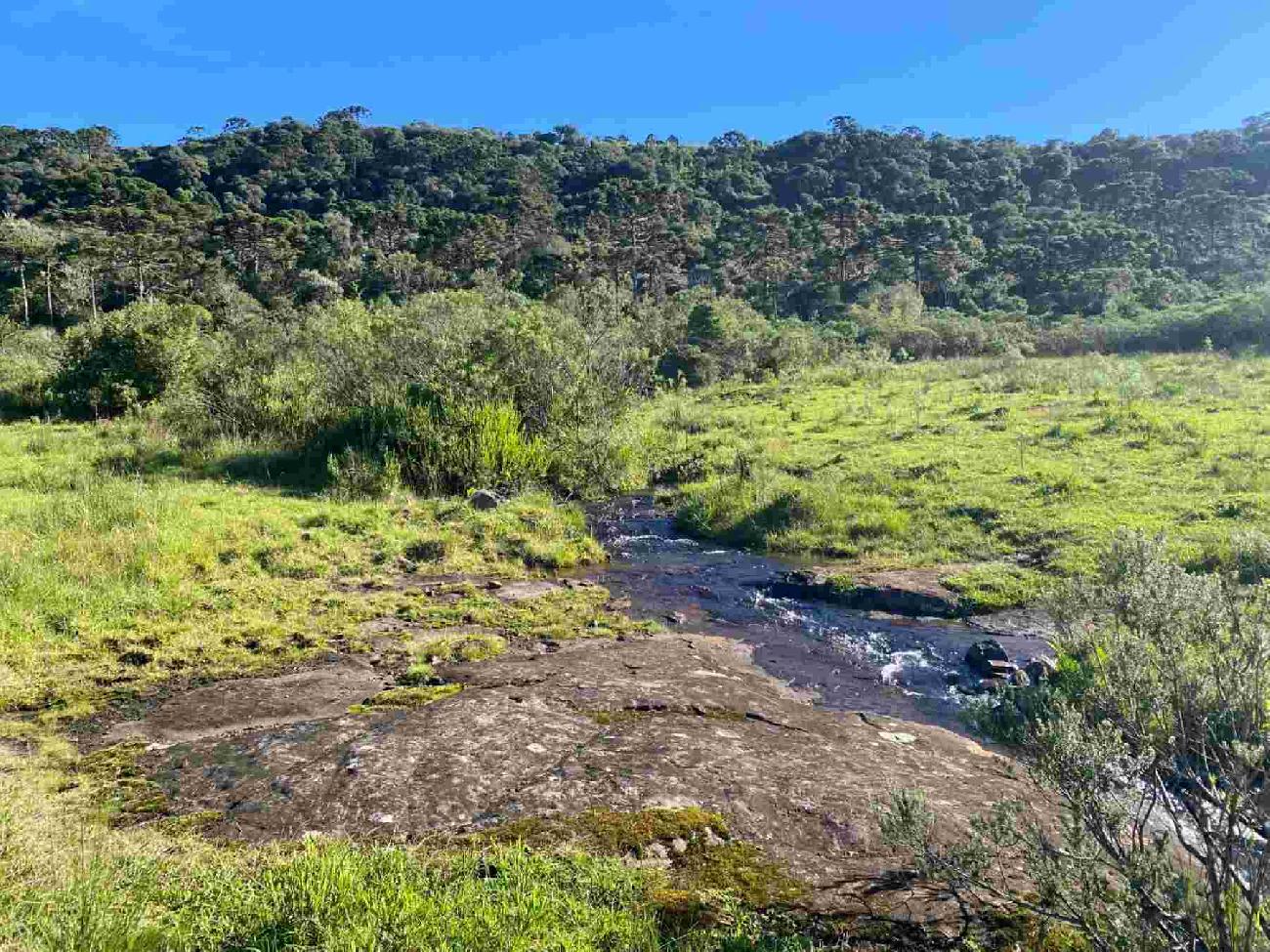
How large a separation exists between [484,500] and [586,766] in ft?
37.9

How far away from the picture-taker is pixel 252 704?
7785 millimetres

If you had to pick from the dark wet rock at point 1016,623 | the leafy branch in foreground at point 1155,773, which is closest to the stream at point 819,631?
the dark wet rock at point 1016,623

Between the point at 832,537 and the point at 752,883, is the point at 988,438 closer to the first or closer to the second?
the point at 832,537

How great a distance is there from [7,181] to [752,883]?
113311mm

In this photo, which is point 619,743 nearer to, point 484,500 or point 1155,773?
point 1155,773

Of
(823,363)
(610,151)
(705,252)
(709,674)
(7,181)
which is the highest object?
(610,151)

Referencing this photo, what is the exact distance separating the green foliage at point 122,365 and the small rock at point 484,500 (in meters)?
14.0

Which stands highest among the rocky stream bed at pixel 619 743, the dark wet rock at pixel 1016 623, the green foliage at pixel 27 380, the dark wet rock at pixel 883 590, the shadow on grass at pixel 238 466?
the green foliage at pixel 27 380

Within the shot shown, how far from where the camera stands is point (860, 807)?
5809 millimetres

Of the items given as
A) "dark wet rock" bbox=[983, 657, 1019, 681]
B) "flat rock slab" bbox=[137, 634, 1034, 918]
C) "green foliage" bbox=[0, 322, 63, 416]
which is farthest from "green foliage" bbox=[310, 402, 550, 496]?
"green foliage" bbox=[0, 322, 63, 416]

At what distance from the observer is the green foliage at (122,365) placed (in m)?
25.1

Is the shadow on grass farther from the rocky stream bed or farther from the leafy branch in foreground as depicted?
the leafy branch in foreground

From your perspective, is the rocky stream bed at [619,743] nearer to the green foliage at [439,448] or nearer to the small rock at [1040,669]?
the small rock at [1040,669]

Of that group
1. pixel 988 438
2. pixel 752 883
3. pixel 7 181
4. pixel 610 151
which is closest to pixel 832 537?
pixel 988 438
